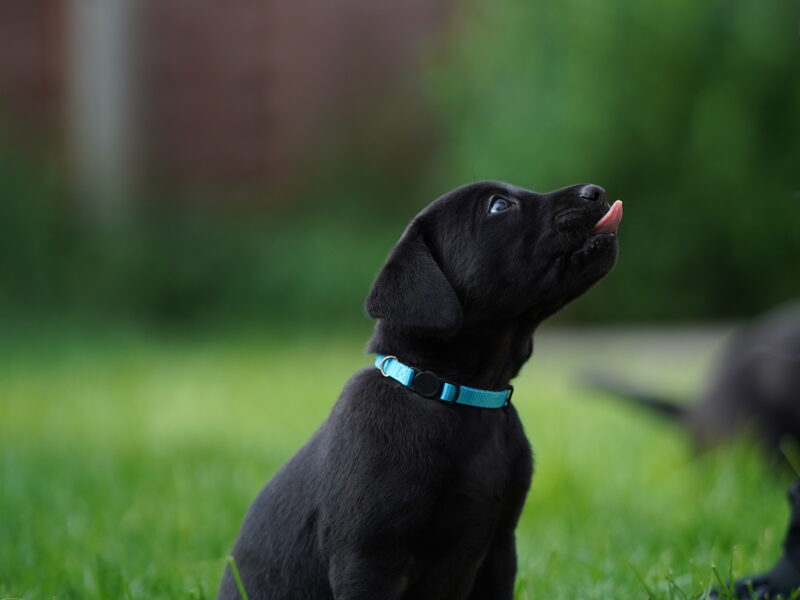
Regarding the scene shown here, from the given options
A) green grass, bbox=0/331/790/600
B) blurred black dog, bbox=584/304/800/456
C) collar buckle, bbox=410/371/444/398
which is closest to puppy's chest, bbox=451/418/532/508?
collar buckle, bbox=410/371/444/398

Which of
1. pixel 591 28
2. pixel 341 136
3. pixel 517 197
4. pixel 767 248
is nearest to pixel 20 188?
pixel 341 136

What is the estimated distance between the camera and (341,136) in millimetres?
11367

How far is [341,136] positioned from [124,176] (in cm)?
226

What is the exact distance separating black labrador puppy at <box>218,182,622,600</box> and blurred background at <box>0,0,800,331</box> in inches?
226

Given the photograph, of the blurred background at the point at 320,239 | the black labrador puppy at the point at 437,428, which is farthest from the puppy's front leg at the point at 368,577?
the blurred background at the point at 320,239

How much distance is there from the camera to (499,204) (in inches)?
103

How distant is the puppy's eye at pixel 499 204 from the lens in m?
2.60

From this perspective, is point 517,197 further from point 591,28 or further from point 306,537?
point 591,28

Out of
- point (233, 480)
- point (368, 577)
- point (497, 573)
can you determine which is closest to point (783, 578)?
point (497, 573)

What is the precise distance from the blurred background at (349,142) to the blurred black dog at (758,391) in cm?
349

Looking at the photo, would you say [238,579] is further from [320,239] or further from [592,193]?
[320,239]

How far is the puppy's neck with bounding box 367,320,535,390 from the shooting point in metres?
2.47

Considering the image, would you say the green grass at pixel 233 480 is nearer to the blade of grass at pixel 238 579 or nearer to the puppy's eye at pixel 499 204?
the blade of grass at pixel 238 579

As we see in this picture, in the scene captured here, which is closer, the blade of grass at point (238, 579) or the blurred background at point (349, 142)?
the blade of grass at point (238, 579)
